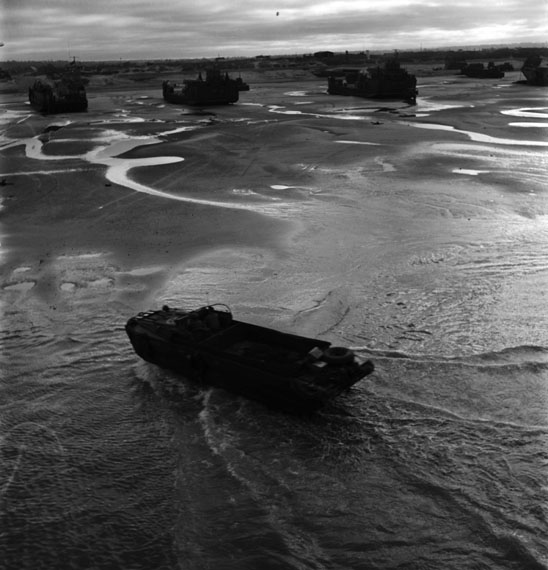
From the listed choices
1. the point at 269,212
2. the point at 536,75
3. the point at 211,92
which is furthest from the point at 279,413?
the point at 536,75

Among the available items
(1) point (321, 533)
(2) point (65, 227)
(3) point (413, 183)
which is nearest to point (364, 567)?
(1) point (321, 533)

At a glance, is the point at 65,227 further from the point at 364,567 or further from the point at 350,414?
the point at 364,567

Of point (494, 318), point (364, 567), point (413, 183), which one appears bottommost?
point (364, 567)

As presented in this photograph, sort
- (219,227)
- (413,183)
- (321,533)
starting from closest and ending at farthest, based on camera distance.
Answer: (321,533) < (219,227) < (413,183)

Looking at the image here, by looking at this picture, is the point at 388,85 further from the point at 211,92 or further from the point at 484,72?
the point at 484,72

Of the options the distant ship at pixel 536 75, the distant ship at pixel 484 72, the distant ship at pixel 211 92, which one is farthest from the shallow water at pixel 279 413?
the distant ship at pixel 484 72

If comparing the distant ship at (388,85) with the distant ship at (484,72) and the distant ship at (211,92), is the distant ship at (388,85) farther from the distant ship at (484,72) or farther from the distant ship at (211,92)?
the distant ship at (484,72)
